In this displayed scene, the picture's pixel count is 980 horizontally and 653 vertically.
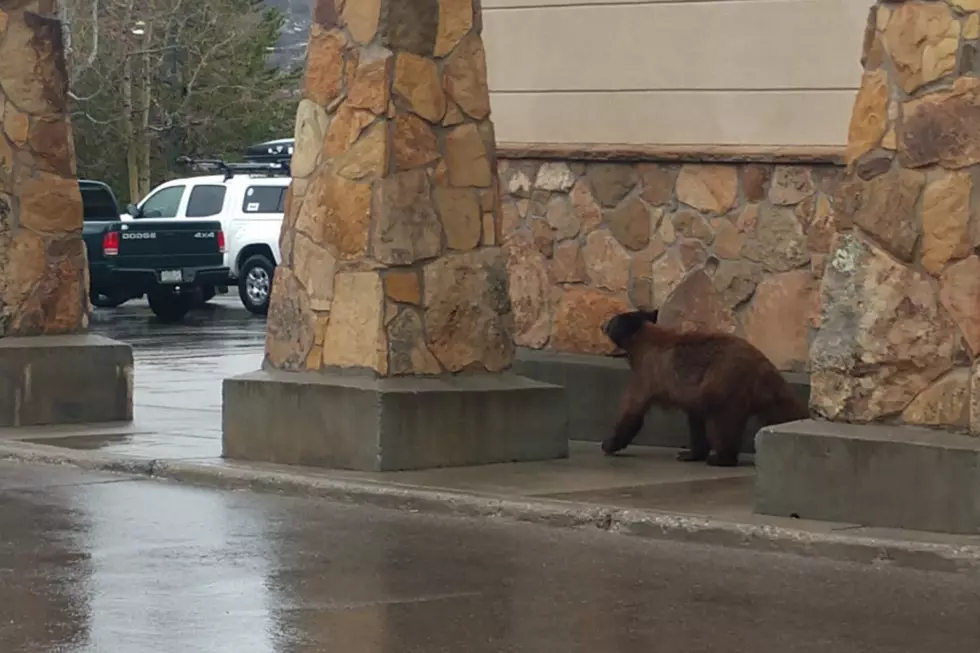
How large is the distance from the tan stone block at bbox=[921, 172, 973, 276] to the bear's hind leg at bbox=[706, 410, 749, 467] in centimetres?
280

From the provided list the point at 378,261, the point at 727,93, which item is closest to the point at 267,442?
the point at 378,261

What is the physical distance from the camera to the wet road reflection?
780cm

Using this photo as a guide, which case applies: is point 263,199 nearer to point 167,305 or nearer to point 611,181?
point 167,305

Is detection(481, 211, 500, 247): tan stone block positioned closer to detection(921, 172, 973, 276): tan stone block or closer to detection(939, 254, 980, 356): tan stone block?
detection(921, 172, 973, 276): tan stone block

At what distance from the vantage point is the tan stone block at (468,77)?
1264cm

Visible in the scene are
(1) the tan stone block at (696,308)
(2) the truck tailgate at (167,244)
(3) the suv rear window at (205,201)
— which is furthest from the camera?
(3) the suv rear window at (205,201)

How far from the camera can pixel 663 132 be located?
13992 millimetres

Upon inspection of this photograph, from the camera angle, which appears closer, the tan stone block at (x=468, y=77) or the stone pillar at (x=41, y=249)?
the tan stone block at (x=468, y=77)

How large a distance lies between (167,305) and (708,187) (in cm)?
1885

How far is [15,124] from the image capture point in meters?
14.9

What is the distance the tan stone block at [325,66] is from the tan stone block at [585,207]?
2.41m

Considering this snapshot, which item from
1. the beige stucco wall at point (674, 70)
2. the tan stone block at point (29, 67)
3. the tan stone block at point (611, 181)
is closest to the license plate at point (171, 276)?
the tan stone block at point (29, 67)

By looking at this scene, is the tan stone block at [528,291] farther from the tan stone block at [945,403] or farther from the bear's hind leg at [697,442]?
the tan stone block at [945,403]

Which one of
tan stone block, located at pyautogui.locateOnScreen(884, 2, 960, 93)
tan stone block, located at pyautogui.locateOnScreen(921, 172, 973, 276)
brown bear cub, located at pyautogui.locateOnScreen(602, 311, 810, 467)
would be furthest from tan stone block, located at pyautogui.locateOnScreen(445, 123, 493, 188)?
tan stone block, located at pyautogui.locateOnScreen(921, 172, 973, 276)
